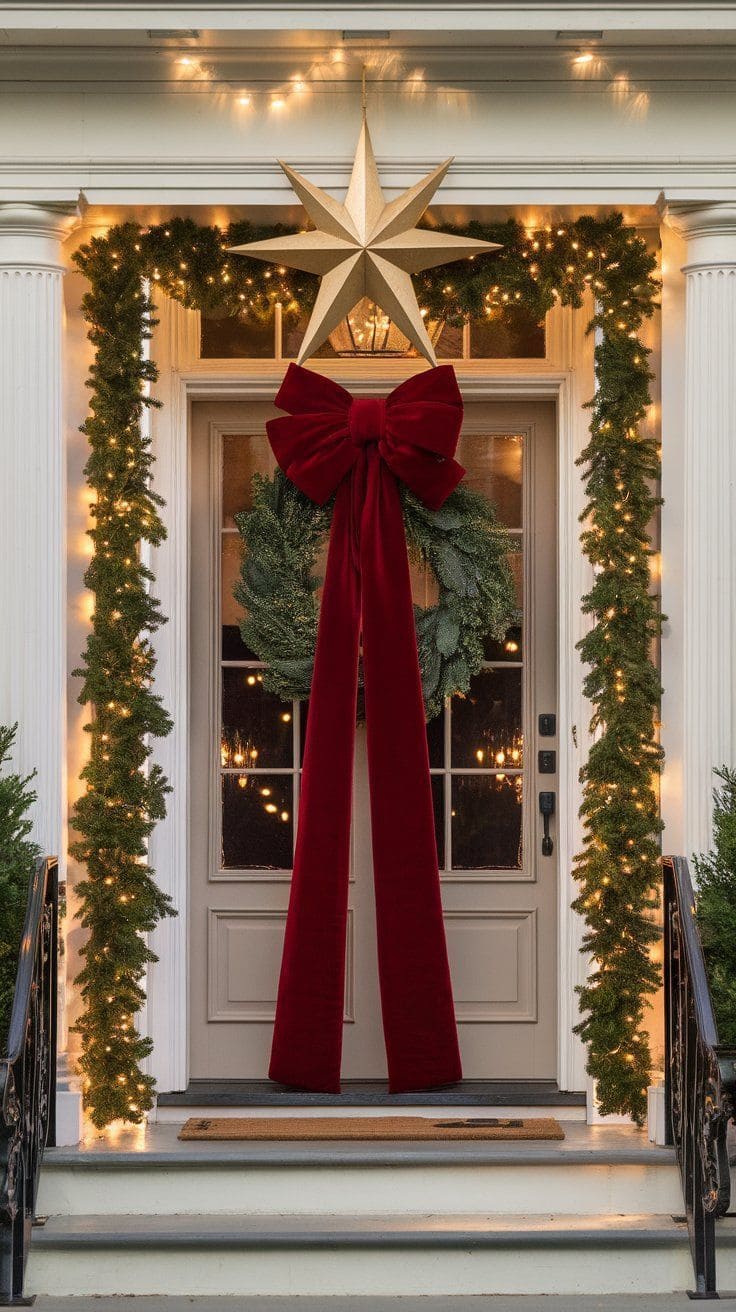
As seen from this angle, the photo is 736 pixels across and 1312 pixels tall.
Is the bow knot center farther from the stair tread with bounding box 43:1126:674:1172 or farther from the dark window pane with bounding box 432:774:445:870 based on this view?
the stair tread with bounding box 43:1126:674:1172

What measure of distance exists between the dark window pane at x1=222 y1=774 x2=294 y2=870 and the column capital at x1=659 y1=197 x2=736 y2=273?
2430 mm

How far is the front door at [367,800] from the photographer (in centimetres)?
584

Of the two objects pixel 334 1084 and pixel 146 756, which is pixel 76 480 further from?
pixel 334 1084

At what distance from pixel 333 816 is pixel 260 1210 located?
1325 millimetres

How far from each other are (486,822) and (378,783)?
0.64 meters

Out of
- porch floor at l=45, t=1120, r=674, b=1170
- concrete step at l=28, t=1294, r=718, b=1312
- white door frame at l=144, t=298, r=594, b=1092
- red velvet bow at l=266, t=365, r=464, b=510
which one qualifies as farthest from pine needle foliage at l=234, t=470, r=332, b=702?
concrete step at l=28, t=1294, r=718, b=1312

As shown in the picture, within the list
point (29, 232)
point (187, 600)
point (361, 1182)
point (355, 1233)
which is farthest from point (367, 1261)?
point (29, 232)

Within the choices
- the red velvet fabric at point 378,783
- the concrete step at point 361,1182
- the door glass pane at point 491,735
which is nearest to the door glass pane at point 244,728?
the red velvet fabric at point 378,783

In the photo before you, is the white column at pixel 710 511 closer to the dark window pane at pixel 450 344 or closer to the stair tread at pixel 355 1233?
the dark window pane at pixel 450 344

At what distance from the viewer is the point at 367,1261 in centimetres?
469

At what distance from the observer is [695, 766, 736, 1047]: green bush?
15.1 ft

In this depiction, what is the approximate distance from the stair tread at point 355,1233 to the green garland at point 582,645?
0.55 metres

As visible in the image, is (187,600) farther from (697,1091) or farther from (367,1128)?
(697,1091)

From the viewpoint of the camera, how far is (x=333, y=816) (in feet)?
17.7
